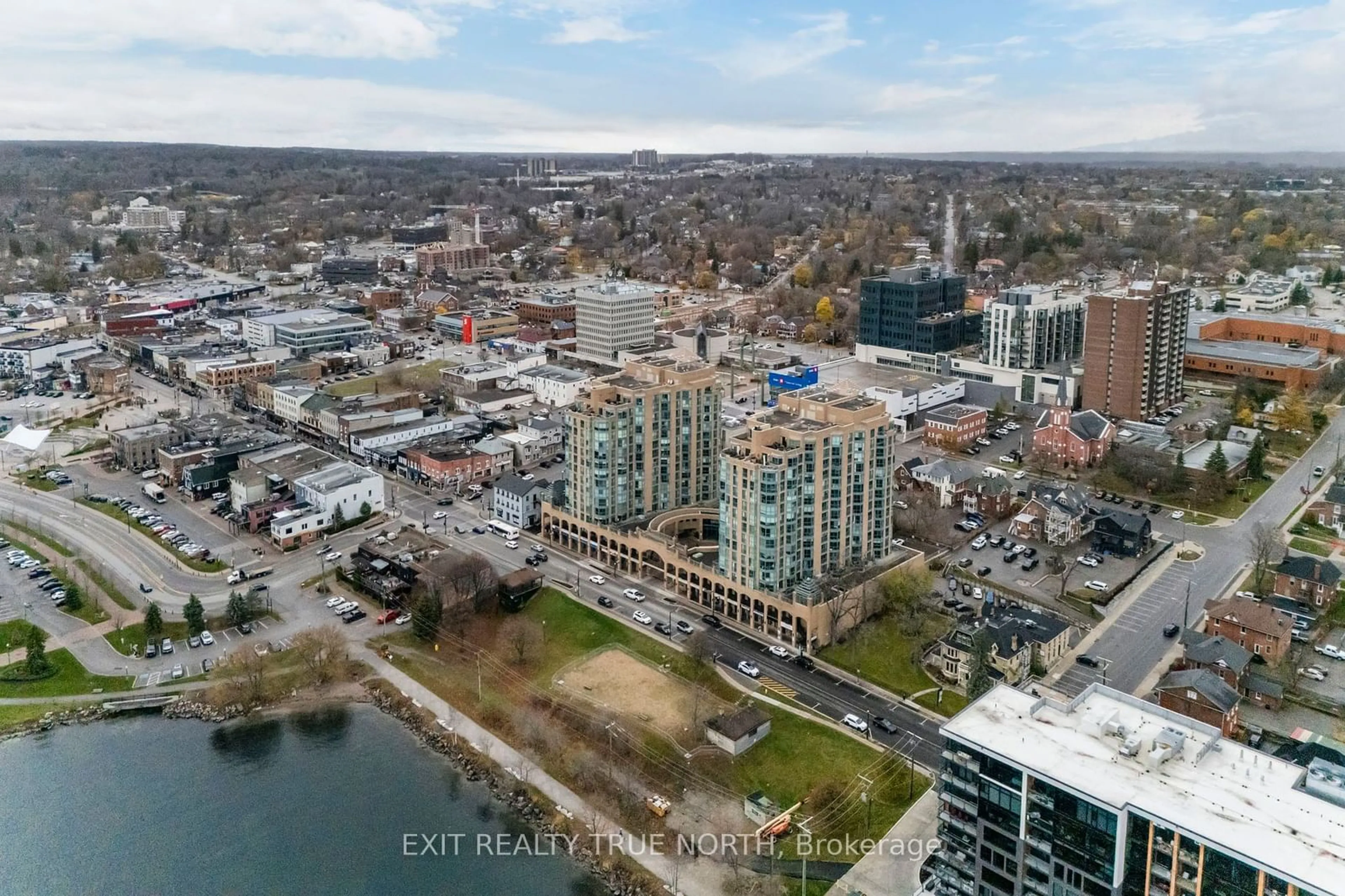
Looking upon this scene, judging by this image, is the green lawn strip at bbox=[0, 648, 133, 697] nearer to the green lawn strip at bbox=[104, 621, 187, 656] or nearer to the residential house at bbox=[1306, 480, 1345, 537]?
the green lawn strip at bbox=[104, 621, 187, 656]

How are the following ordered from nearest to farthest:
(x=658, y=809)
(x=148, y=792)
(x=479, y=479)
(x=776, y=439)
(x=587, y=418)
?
(x=658, y=809) < (x=148, y=792) < (x=776, y=439) < (x=587, y=418) < (x=479, y=479)

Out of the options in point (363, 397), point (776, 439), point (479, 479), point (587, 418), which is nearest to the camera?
point (776, 439)

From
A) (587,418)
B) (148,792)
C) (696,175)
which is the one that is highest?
(696,175)

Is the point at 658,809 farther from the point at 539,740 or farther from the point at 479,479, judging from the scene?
the point at 479,479

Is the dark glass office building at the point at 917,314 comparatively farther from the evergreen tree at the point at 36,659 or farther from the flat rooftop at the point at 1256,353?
the evergreen tree at the point at 36,659

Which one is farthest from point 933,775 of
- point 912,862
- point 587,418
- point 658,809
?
point 587,418

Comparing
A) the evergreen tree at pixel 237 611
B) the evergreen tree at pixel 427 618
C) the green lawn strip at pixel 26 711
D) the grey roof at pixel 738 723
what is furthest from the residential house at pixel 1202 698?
the green lawn strip at pixel 26 711

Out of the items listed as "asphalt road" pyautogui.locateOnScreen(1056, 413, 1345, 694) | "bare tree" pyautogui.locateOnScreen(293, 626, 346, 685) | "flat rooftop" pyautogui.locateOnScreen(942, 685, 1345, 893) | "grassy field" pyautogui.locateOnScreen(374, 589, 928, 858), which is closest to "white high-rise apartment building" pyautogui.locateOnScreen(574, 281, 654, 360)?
"grassy field" pyautogui.locateOnScreen(374, 589, 928, 858)
